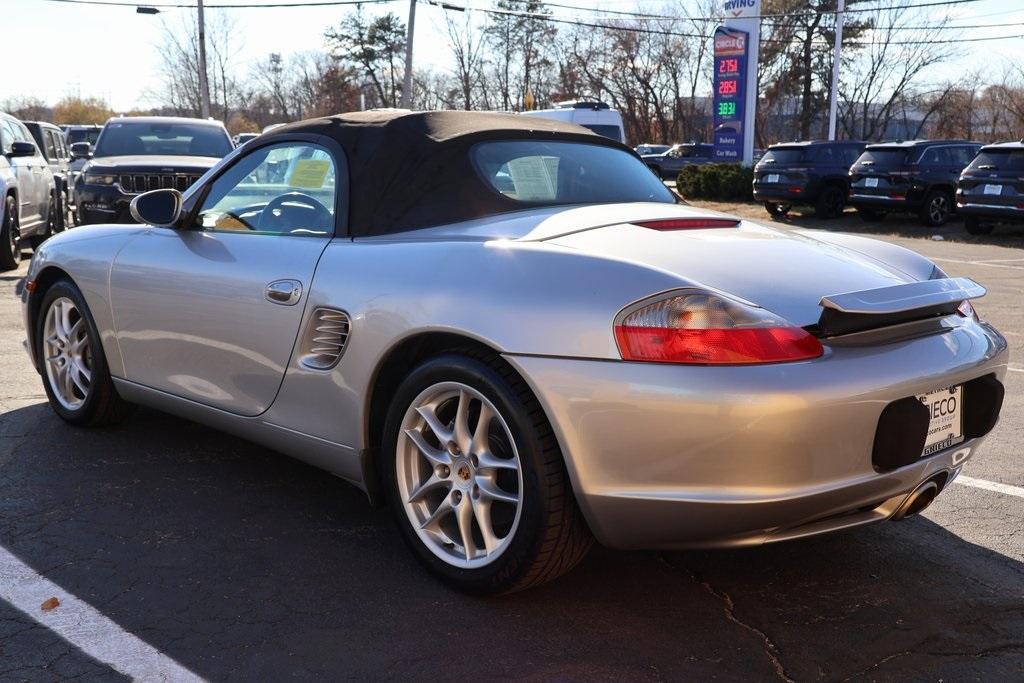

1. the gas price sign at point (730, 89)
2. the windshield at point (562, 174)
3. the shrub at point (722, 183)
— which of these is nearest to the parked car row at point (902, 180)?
the shrub at point (722, 183)

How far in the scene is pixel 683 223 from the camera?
132 inches

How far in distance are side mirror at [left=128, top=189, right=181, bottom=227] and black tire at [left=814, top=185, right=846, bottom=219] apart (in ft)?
61.6

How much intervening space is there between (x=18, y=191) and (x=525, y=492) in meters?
10.6

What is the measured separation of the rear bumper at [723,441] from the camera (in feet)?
8.33

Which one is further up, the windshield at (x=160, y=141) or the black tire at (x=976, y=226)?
the windshield at (x=160, y=141)

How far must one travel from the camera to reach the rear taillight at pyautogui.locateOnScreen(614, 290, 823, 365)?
8.48 ft

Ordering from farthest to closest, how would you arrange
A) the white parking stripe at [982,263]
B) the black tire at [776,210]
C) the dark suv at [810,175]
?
the black tire at [776,210]
the dark suv at [810,175]
the white parking stripe at [982,263]

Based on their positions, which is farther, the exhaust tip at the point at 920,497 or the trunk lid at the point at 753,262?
the exhaust tip at the point at 920,497

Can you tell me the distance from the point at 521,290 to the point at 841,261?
1.03 metres

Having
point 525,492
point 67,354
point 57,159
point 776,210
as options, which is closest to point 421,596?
point 525,492

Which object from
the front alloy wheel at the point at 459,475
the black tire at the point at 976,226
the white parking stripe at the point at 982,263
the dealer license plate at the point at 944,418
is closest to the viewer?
the dealer license plate at the point at 944,418

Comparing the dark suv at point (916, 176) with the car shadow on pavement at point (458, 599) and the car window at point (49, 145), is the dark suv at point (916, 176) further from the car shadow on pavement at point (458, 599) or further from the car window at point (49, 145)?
the car shadow on pavement at point (458, 599)

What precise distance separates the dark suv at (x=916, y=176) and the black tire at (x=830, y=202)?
1.32 m

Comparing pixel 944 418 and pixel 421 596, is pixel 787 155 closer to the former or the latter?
pixel 944 418
